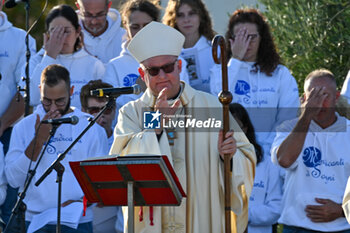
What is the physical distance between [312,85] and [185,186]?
1.94m

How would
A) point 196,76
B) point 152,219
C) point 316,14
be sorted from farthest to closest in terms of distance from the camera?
1. point 316,14
2. point 196,76
3. point 152,219

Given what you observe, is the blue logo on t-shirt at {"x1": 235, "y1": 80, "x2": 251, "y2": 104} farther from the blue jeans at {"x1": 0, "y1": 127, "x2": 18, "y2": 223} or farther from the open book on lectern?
the open book on lectern

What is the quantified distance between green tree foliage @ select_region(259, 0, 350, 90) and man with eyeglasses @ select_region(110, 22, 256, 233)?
448cm

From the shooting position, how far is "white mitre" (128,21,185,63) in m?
7.56

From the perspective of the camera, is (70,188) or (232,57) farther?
(232,57)

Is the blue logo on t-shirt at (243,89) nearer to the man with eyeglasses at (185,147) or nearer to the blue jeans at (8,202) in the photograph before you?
the man with eyeglasses at (185,147)

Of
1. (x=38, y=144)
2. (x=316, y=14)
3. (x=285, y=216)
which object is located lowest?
(x=285, y=216)

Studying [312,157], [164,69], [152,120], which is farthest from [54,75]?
[312,157]

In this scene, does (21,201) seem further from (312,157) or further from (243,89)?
(243,89)

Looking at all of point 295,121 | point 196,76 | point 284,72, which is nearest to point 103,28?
point 196,76

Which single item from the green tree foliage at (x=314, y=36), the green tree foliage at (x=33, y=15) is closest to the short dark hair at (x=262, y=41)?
the green tree foliage at (x=314, y=36)

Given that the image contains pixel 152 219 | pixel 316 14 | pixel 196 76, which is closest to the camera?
pixel 152 219

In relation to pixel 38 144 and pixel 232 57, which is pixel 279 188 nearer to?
pixel 232 57

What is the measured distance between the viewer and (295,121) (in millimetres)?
8766
